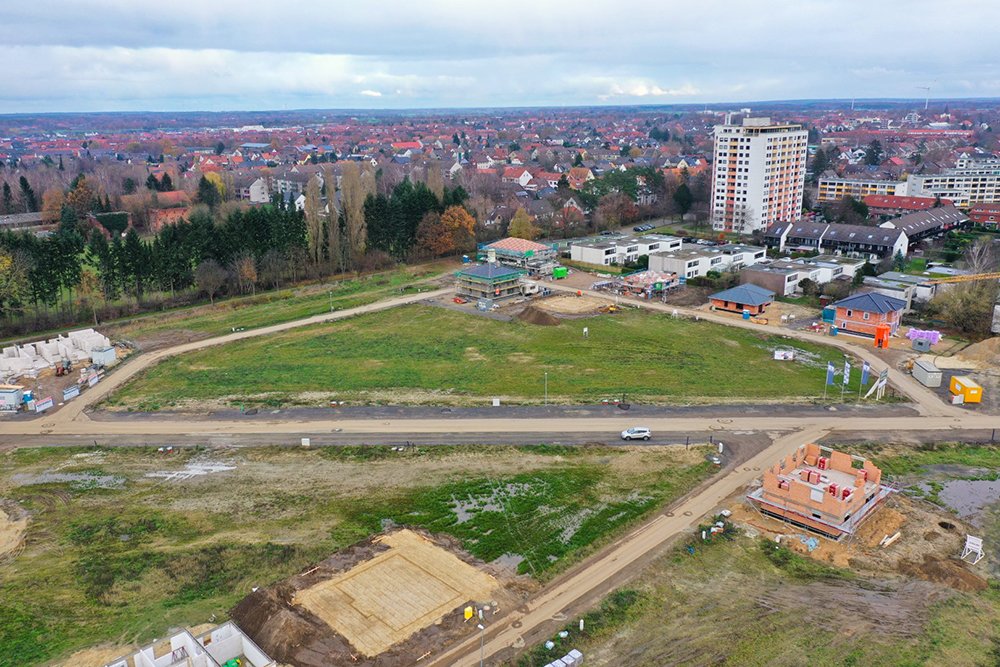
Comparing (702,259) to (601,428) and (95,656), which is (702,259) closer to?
(601,428)

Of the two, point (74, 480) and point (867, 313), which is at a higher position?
point (867, 313)

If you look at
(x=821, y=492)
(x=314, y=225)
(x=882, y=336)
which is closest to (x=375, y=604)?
(x=821, y=492)

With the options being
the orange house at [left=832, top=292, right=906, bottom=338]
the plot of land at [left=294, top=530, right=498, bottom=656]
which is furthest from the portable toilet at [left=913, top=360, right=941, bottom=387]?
the plot of land at [left=294, top=530, right=498, bottom=656]

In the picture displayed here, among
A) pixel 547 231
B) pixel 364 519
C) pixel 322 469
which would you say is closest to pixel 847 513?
pixel 364 519

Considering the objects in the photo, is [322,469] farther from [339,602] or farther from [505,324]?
[505,324]

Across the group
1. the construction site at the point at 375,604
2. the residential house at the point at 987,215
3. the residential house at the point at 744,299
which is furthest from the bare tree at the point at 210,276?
the residential house at the point at 987,215
